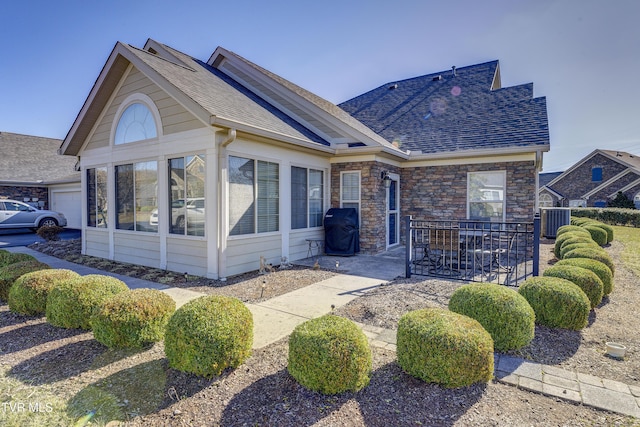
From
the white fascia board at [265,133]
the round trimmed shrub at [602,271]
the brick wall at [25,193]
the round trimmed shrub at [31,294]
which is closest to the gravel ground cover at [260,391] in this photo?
the round trimmed shrub at [31,294]

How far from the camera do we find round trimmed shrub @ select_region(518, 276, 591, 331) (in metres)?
3.79

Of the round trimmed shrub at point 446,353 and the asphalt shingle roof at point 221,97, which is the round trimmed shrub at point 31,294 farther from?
the round trimmed shrub at point 446,353

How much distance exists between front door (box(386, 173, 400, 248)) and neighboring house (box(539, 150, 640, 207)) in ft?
94.3

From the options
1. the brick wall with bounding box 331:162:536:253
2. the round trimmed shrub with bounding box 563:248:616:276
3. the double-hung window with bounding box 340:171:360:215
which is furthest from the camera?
the double-hung window with bounding box 340:171:360:215

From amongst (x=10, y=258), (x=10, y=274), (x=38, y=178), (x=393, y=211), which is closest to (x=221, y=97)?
(x=10, y=274)

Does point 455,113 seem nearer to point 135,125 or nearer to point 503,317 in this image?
point 503,317

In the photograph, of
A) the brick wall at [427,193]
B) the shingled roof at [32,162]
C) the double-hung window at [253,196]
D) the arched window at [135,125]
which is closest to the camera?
the double-hung window at [253,196]

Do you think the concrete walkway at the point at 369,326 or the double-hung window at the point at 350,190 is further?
the double-hung window at the point at 350,190

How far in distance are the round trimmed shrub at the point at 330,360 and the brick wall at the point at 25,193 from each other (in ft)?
70.1

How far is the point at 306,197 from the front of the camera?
8812 millimetres

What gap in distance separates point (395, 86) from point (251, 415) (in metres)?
15.2

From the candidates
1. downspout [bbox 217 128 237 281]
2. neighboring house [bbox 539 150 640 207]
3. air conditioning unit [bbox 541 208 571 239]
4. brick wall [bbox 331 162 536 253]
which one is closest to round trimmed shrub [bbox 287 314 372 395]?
downspout [bbox 217 128 237 281]

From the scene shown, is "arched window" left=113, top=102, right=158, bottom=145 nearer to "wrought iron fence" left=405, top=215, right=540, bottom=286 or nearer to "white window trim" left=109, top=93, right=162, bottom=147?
"white window trim" left=109, top=93, right=162, bottom=147

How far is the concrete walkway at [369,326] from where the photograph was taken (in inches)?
103
